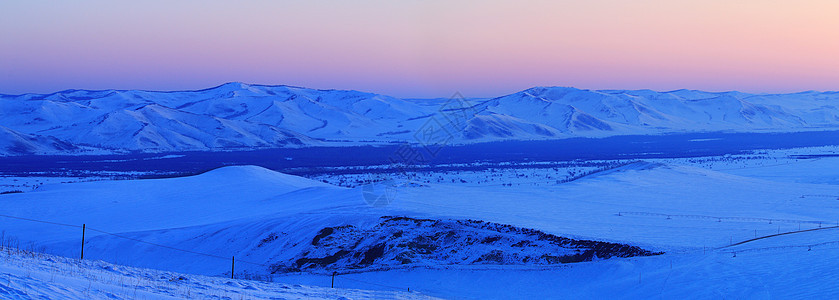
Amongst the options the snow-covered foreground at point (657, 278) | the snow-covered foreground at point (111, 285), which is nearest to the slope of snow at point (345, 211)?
the snow-covered foreground at point (657, 278)

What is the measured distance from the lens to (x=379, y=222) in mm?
22984

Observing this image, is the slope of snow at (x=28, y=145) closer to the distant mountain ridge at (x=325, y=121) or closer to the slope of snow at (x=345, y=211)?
the distant mountain ridge at (x=325, y=121)

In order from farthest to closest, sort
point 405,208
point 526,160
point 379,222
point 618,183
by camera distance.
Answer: point 526,160 < point 618,183 < point 405,208 < point 379,222

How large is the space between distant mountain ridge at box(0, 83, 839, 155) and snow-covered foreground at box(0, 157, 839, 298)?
2266 inches

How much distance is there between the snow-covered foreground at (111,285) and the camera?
8133mm

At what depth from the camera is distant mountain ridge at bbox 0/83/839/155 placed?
115m

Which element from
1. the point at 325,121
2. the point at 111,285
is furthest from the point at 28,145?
the point at 111,285

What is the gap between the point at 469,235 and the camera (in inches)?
821

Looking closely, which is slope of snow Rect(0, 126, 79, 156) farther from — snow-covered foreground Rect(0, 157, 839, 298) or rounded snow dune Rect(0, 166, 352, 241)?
snow-covered foreground Rect(0, 157, 839, 298)

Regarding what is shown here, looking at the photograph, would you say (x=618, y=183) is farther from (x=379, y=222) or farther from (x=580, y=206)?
(x=379, y=222)

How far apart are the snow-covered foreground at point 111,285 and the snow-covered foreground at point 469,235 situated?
4.70 metres

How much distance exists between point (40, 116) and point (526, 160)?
111 metres

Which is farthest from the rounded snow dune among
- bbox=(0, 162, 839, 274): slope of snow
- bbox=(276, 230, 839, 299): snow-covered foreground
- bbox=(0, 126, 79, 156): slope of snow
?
bbox=(0, 126, 79, 156): slope of snow

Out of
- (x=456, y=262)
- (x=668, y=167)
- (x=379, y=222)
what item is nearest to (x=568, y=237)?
(x=456, y=262)
